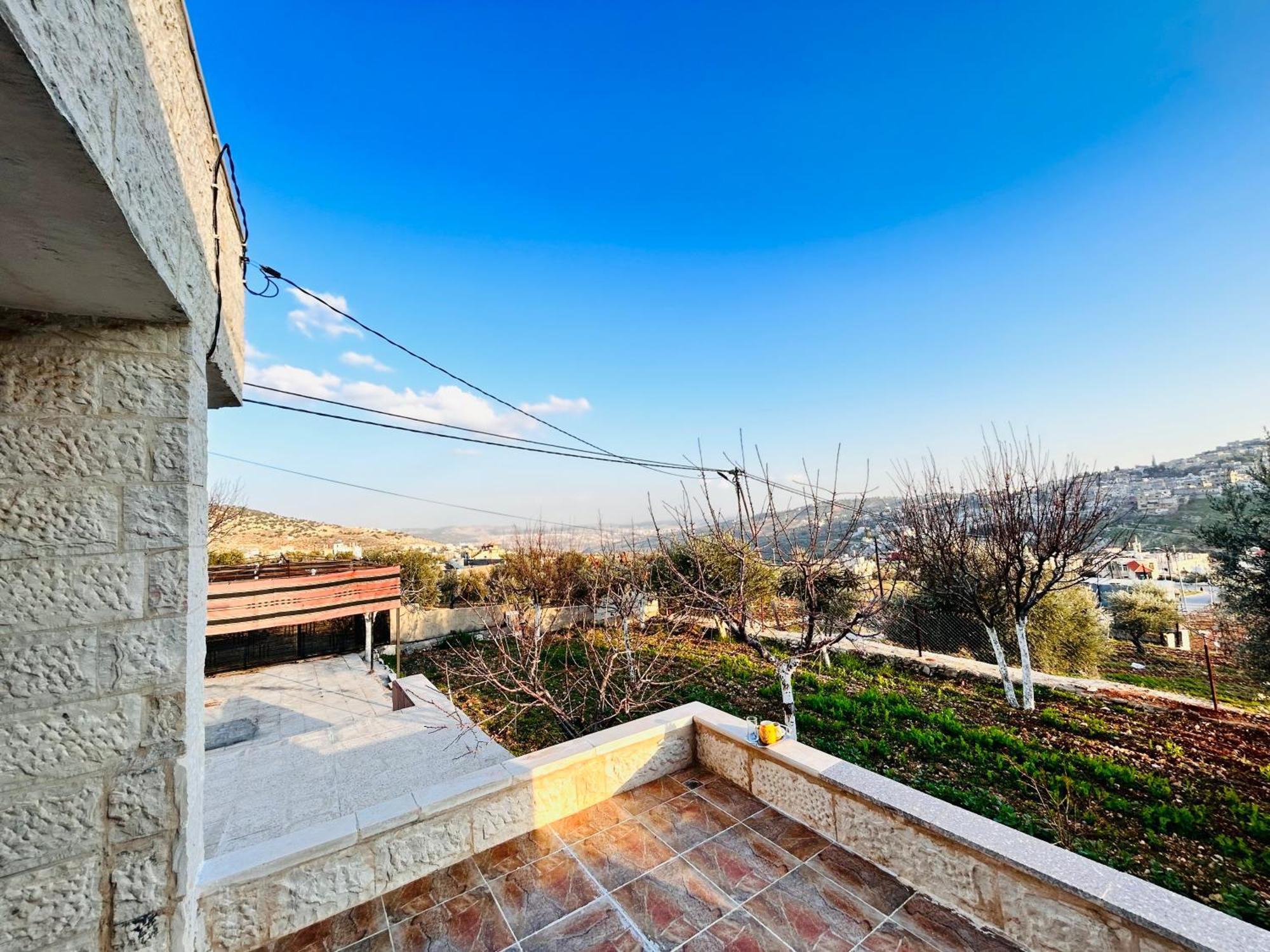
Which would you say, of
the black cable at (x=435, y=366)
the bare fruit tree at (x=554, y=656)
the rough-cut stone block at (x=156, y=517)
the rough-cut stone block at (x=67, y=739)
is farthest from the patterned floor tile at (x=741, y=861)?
the black cable at (x=435, y=366)

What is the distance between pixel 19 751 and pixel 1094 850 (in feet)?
17.2

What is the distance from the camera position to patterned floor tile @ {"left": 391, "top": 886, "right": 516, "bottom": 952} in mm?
2303

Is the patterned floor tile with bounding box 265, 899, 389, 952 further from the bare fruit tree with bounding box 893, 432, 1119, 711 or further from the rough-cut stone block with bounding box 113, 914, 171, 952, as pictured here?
the bare fruit tree with bounding box 893, 432, 1119, 711

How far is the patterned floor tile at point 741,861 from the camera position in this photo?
2629mm

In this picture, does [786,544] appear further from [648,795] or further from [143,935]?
[143,935]

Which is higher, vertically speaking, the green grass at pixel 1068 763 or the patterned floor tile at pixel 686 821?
the patterned floor tile at pixel 686 821

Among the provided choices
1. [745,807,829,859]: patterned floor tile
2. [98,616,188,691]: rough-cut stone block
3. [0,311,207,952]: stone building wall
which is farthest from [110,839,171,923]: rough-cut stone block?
[745,807,829,859]: patterned floor tile

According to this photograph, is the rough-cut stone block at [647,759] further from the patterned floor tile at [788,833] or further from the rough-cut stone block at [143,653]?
the rough-cut stone block at [143,653]

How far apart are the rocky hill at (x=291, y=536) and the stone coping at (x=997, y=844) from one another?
15.9 metres

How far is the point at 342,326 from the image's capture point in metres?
5.37

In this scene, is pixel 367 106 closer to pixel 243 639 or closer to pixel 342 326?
pixel 342 326

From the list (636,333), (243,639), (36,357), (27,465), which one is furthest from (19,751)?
(636,333)

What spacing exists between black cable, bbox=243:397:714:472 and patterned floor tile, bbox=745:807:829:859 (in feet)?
11.6

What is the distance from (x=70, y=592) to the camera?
1.29m
